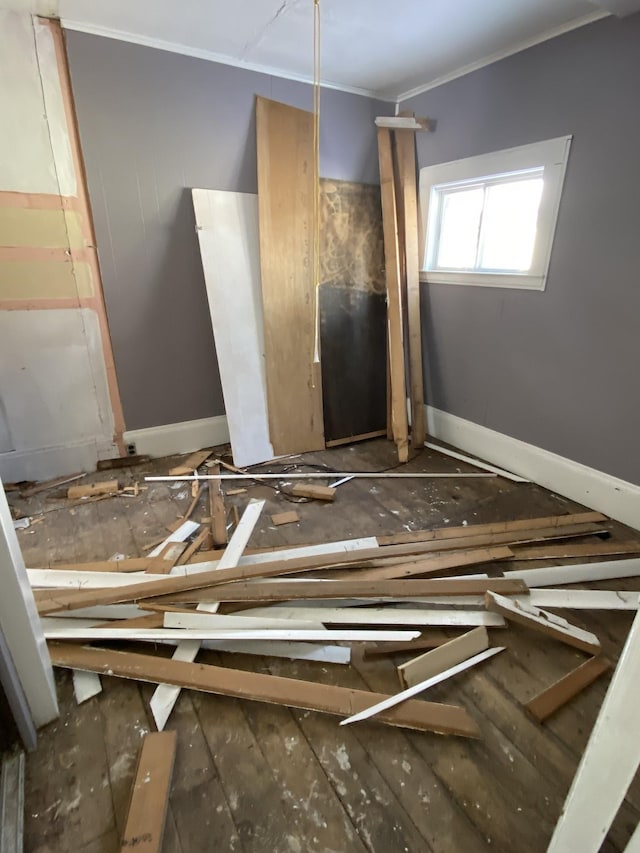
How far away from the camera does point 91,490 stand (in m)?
2.67

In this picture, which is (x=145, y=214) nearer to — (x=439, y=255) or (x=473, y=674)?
(x=439, y=255)

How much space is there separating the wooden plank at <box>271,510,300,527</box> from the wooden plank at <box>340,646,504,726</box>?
110 centimetres

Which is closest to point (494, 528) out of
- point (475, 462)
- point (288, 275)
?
point (475, 462)

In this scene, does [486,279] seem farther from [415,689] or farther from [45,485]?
[45,485]

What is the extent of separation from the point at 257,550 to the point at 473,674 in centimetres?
104

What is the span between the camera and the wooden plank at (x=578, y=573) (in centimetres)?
195

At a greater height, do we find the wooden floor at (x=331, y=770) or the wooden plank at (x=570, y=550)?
the wooden plank at (x=570, y=550)

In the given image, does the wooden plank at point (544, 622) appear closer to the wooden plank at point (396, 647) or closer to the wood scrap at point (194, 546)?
the wooden plank at point (396, 647)

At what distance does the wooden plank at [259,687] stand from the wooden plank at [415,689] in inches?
0.7

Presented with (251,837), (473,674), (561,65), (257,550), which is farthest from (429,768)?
(561,65)

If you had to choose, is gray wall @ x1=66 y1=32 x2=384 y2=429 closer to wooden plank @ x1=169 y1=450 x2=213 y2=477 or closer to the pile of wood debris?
wooden plank @ x1=169 y1=450 x2=213 y2=477

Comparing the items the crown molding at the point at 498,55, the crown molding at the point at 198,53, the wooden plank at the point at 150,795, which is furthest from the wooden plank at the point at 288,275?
Answer: the wooden plank at the point at 150,795

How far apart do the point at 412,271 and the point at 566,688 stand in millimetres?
2643

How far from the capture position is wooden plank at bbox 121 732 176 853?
42.8 inches
